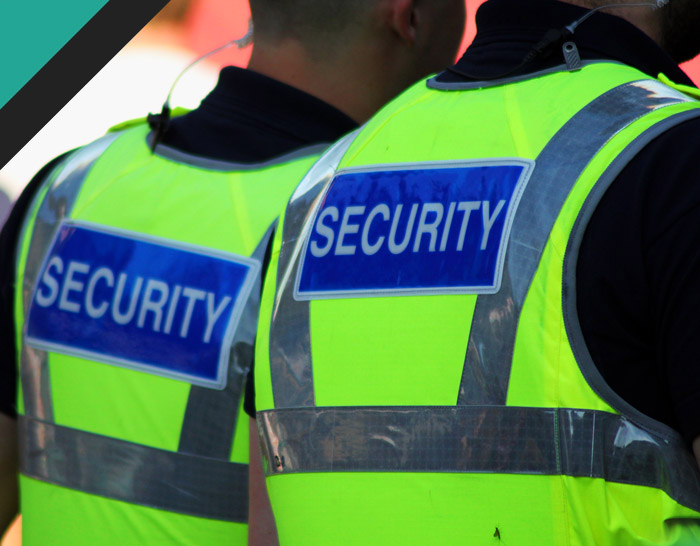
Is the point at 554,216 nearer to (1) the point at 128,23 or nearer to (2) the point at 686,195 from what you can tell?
(2) the point at 686,195

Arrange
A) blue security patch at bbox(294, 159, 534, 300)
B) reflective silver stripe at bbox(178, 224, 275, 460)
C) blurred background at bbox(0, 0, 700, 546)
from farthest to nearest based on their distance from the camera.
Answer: blurred background at bbox(0, 0, 700, 546), reflective silver stripe at bbox(178, 224, 275, 460), blue security patch at bbox(294, 159, 534, 300)

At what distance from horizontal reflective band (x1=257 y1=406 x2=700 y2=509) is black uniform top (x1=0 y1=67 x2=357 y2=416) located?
2.27 feet

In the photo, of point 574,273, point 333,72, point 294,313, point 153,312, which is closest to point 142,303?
point 153,312

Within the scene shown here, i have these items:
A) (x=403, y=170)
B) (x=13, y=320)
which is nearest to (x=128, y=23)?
(x=13, y=320)

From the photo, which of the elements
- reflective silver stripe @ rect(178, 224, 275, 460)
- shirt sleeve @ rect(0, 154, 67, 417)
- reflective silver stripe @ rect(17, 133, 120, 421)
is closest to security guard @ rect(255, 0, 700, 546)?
reflective silver stripe @ rect(178, 224, 275, 460)

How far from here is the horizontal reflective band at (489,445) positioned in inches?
41.3

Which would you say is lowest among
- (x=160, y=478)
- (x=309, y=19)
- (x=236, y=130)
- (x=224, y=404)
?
(x=160, y=478)

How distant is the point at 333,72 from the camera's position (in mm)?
2004

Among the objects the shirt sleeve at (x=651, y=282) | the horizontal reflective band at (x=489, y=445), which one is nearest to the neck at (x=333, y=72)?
the horizontal reflective band at (x=489, y=445)

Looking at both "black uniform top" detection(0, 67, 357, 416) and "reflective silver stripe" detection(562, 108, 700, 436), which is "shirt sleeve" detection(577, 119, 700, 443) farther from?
"black uniform top" detection(0, 67, 357, 416)

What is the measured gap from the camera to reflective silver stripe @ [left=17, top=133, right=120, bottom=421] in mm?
1768

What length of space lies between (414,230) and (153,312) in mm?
645

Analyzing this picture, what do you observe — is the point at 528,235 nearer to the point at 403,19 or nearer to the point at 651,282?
the point at 651,282

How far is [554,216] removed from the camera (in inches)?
43.1
